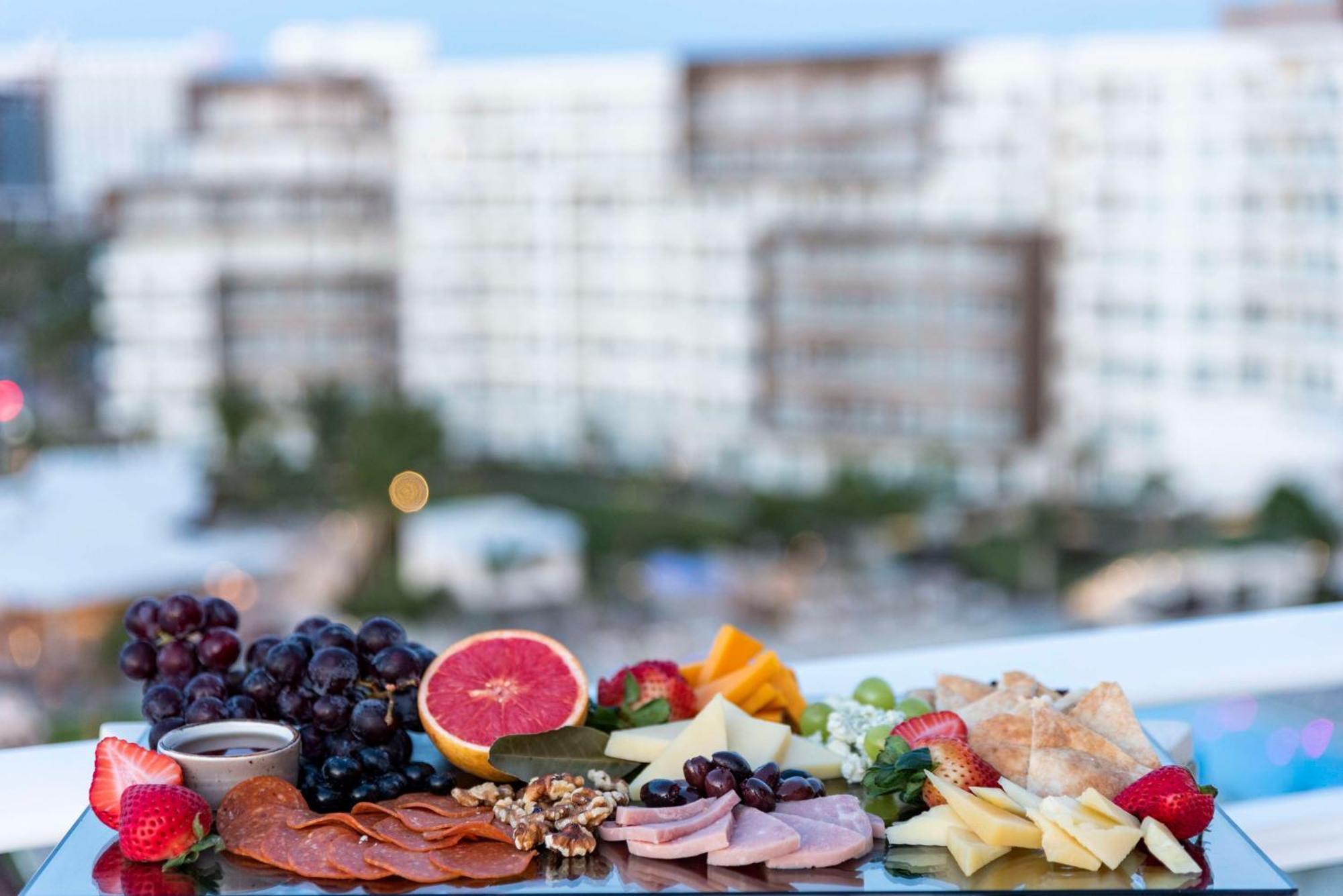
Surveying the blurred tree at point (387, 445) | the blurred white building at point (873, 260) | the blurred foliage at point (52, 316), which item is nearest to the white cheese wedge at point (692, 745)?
the blurred tree at point (387, 445)

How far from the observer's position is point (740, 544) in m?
22.8

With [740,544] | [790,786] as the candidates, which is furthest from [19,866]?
[740,544]

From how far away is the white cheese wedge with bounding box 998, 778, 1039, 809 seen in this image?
1.08 meters

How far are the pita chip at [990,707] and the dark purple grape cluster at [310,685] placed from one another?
0.44 meters

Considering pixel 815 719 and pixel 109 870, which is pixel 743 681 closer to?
pixel 815 719

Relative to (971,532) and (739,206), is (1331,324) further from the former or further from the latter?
(739,206)

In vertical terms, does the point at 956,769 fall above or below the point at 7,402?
above

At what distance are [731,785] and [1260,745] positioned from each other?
1021mm

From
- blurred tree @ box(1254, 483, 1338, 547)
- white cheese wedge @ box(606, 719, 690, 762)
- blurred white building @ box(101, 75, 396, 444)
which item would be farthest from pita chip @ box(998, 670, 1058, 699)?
blurred white building @ box(101, 75, 396, 444)

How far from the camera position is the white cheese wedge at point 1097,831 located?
1.00 m

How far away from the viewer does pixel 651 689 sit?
1327 millimetres

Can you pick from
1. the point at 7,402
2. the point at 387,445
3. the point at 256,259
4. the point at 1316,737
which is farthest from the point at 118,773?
the point at 256,259

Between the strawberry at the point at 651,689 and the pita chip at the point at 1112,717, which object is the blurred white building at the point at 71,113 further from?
the pita chip at the point at 1112,717

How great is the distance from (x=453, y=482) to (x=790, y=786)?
87.7ft
